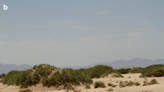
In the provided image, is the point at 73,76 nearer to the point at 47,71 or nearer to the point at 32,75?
the point at 47,71

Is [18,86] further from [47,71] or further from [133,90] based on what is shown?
[133,90]

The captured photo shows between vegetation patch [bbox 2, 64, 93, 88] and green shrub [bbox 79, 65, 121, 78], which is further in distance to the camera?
green shrub [bbox 79, 65, 121, 78]

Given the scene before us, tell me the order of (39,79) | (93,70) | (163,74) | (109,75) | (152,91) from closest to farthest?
1. (152,91)
2. (39,79)
3. (163,74)
4. (109,75)
5. (93,70)

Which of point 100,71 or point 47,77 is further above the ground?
point 100,71

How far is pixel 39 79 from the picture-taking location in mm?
19516

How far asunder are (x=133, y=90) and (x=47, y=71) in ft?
29.3

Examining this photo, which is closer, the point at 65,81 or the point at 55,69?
the point at 65,81

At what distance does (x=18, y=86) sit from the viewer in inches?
775

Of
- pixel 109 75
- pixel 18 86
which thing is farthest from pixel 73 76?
pixel 109 75

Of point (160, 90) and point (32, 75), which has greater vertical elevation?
point (32, 75)

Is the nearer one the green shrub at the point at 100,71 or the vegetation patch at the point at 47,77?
the vegetation patch at the point at 47,77

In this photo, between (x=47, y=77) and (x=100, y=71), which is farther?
(x=100, y=71)

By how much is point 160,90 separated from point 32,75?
1176cm

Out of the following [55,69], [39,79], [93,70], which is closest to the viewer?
[39,79]
